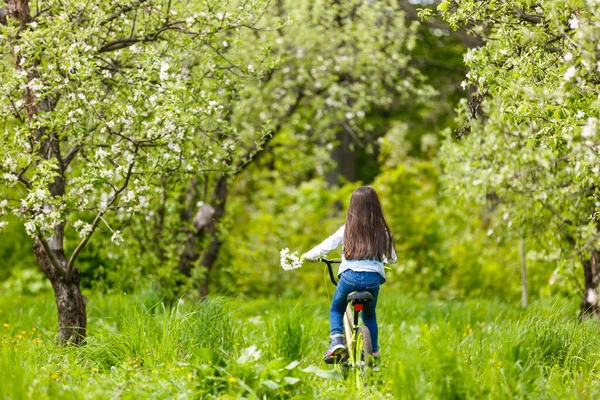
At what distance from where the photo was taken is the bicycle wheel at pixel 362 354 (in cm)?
545

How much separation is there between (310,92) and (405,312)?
403 centimetres

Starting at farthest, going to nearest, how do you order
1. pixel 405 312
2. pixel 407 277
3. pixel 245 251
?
pixel 407 277, pixel 245 251, pixel 405 312

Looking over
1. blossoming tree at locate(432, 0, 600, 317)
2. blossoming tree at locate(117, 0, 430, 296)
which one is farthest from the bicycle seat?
blossoming tree at locate(117, 0, 430, 296)

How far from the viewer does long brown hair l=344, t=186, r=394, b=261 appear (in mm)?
5859

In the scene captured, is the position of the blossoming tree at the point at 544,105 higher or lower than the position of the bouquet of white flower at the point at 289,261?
higher

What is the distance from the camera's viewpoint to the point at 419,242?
13.3 m

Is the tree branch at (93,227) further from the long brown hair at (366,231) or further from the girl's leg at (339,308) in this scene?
the girl's leg at (339,308)

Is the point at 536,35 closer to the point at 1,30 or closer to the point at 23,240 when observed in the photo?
the point at 1,30

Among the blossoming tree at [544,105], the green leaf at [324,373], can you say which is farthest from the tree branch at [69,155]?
the blossoming tree at [544,105]

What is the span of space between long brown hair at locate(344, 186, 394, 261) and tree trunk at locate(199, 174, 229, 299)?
179 inches

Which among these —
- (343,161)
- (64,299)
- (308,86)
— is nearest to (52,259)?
(64,299)

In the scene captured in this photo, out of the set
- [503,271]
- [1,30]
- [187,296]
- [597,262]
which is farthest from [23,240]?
[597,262]

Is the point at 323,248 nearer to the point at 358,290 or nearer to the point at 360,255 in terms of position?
the point at 360,255

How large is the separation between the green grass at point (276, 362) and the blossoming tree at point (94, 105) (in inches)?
37.9
